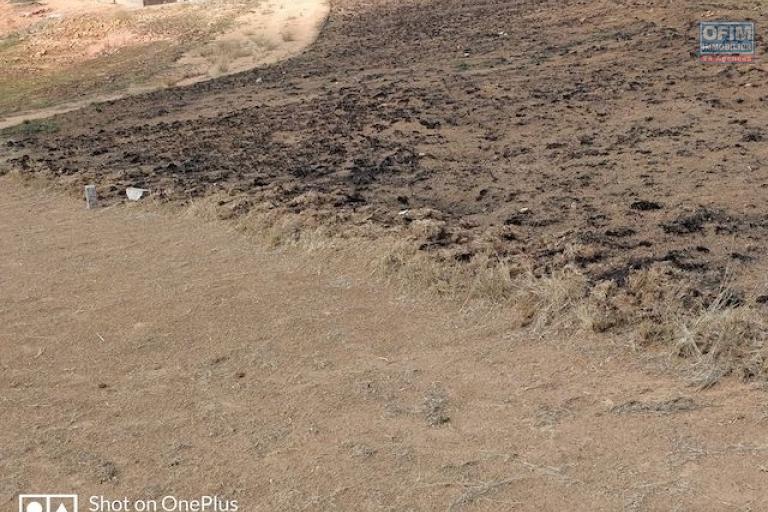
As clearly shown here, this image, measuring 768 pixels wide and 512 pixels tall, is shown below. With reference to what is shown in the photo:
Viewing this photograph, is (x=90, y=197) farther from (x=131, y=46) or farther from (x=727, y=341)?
(x=131, y=46)

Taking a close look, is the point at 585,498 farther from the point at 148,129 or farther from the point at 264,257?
the point at 148,129

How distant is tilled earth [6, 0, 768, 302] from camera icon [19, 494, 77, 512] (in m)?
3.36

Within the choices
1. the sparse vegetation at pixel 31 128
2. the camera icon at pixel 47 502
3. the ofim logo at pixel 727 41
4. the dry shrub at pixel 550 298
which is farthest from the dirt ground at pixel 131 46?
the camera icon at pixel 47 502

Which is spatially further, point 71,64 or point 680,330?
point 71,64

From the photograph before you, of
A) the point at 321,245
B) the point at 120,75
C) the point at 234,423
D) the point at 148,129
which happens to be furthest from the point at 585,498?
the point at 120,75

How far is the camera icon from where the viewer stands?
4.28 meters

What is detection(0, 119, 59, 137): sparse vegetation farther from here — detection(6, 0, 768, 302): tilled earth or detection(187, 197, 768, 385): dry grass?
detection(187, 197, 768, 385): dry grass

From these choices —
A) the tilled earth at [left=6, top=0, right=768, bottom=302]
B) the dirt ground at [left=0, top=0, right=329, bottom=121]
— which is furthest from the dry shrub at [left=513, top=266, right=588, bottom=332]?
the dirt ground at [left=0, top=0, right=329, bottom=121]

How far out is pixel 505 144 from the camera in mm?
10078

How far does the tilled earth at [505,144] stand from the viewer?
7.09 metres

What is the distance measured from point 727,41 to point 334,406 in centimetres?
1117

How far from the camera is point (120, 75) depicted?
19.0 m

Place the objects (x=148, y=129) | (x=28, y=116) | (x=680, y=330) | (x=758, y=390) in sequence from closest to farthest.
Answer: (x=758, y=390)
(x=680, y=330)
(x=148, y=129)
(x=28, y=116)

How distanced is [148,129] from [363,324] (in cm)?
761
